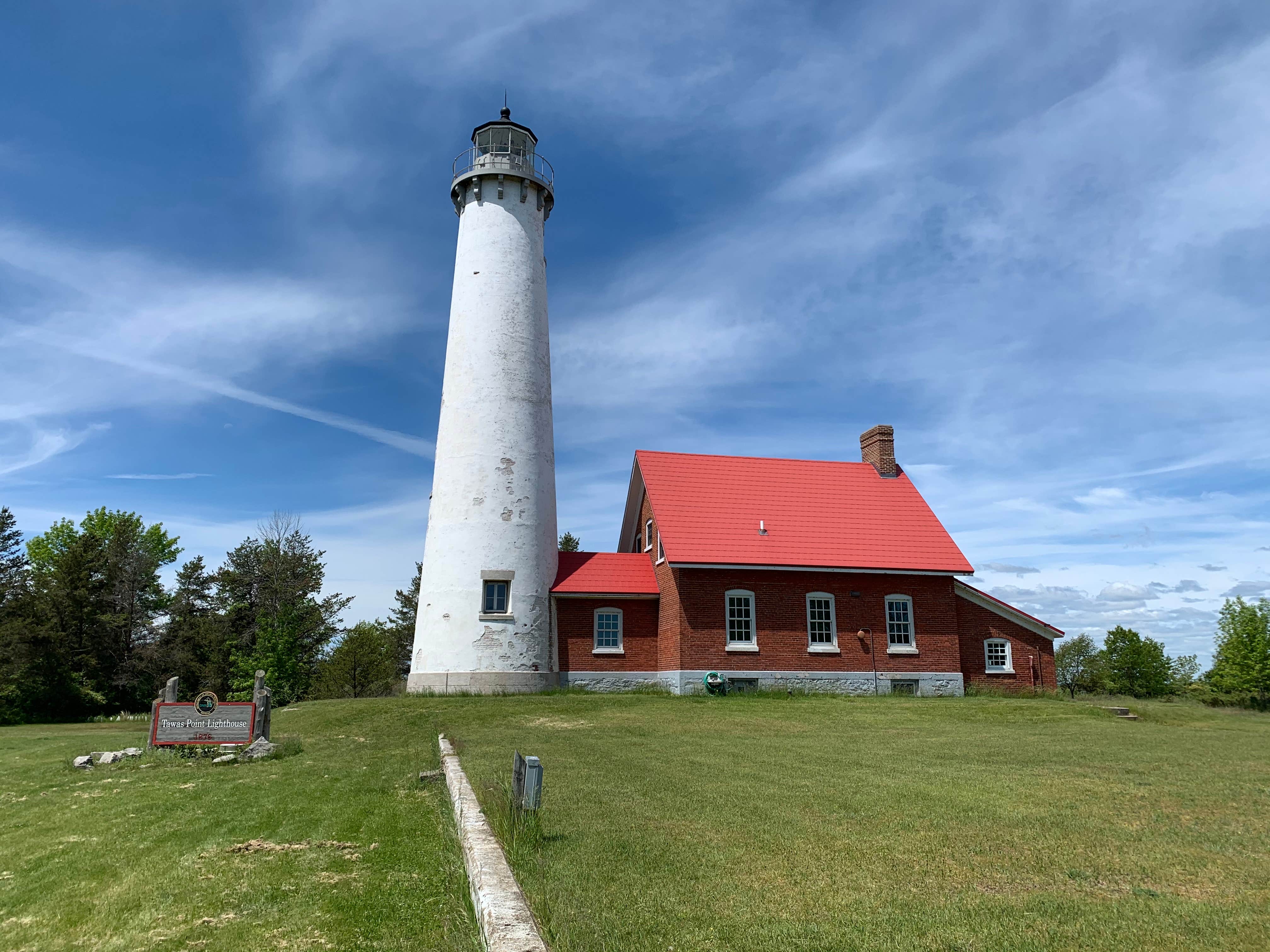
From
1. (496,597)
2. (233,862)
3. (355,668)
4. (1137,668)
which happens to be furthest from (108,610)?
(1137,668)

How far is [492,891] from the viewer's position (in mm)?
5004

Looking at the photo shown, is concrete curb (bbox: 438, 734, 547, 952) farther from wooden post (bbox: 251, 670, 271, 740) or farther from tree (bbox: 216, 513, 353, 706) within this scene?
tree (bbox: 216, 513, 353, 706)

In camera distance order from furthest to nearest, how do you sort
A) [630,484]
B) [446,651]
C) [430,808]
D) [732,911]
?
[630,484], [446,651], [430,808], [732,911]

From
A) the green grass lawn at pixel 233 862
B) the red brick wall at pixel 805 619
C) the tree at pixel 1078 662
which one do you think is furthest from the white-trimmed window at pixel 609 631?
the tree at pixel 1078 662

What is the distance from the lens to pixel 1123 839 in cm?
681

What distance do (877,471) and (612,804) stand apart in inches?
975

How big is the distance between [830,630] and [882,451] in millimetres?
8481

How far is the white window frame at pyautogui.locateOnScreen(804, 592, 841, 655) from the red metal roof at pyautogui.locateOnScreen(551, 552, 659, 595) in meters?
4.99

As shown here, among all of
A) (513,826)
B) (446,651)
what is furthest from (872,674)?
(513,826)

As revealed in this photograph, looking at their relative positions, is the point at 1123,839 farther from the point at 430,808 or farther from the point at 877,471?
the point at 877,471

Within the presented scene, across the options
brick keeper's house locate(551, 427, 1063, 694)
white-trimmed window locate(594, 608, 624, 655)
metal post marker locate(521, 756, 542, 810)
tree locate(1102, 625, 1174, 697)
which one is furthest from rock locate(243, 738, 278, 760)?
tree locate(1102, 625, 1174, 697)

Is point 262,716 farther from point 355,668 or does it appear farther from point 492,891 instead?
point 355,668

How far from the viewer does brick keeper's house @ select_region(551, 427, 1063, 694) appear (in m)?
25.4

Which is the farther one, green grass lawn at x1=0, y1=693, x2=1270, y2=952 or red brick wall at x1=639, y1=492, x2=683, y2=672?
red brick wall at x1=639, y1=492, x2=683, y2=672
